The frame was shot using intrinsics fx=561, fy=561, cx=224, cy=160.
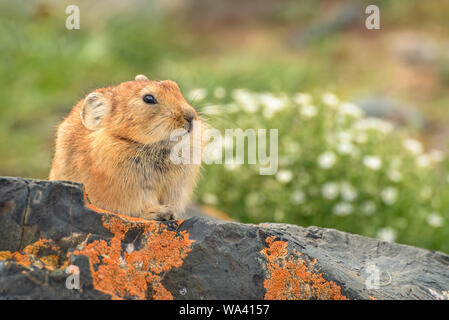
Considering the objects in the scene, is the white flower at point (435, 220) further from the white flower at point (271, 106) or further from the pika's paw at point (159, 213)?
the pika's paw at point (159, 213)

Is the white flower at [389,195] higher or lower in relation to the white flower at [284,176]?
lower

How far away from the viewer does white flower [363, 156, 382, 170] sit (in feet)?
24.6

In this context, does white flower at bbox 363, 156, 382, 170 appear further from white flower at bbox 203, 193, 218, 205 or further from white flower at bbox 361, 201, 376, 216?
white flower at bbox 203, 193, 218, 205

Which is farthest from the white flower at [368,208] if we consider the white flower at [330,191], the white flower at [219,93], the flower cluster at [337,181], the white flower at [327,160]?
the white flower at [219,93]

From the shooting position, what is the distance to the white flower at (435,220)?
7.34 metres

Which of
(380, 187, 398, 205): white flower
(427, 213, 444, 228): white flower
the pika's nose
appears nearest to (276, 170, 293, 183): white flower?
(380, 187, 398, 205): white flower

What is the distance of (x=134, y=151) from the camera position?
15.2 feet

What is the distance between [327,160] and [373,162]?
2.00 feet

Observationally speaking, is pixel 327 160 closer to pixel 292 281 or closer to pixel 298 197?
pixel 298 197

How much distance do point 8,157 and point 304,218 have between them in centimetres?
595

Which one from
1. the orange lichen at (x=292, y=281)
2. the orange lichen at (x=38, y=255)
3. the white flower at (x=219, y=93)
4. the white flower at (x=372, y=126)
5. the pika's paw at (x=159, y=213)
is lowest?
the orange lichen at (x=292, y=281)

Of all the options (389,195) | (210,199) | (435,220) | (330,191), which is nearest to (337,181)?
(330,191)

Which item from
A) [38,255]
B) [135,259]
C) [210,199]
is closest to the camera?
[38,255]
